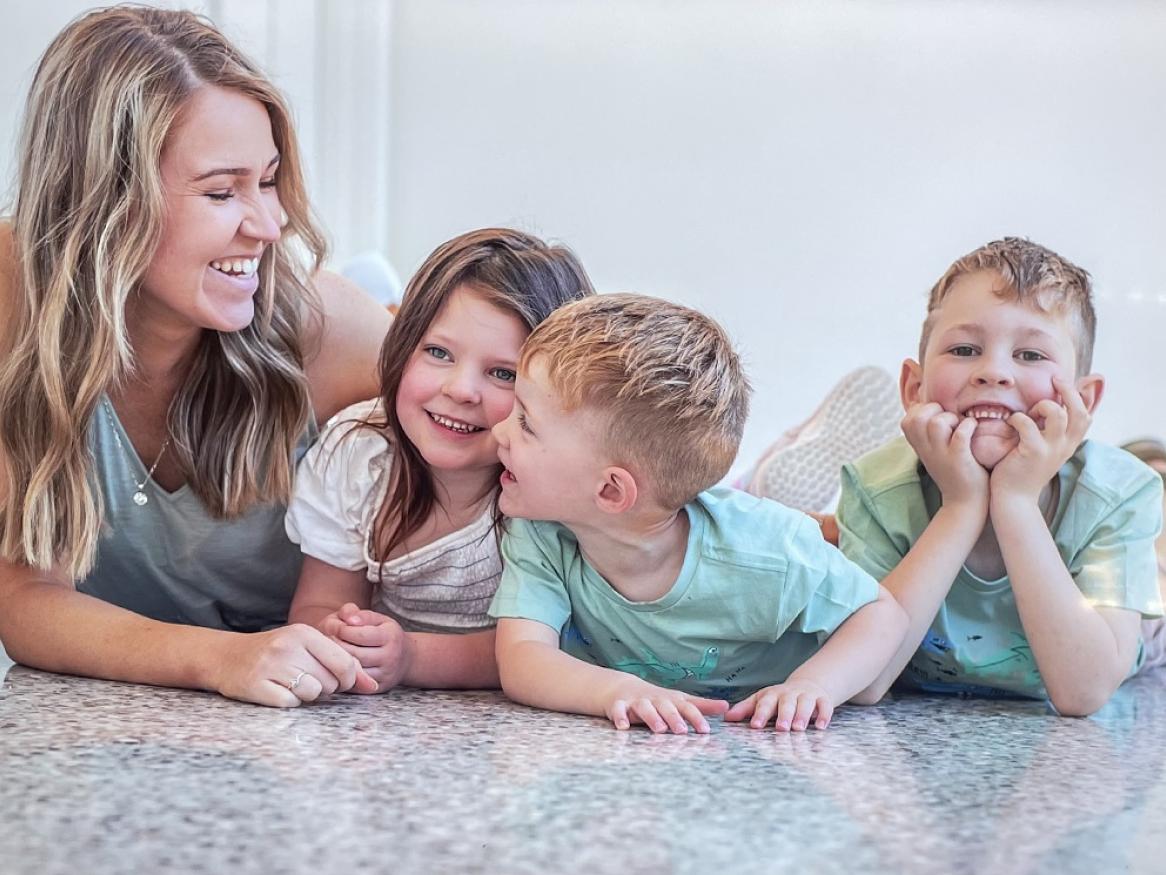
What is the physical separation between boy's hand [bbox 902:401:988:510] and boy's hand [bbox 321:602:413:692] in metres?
0.59

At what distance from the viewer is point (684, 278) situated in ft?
10.2

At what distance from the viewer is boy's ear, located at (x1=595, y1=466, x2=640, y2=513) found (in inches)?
51.3

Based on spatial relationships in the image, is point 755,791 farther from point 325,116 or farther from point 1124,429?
point 325,116

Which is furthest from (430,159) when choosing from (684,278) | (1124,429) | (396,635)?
(396,635)

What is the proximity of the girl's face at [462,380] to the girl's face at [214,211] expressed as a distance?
0.75 ft

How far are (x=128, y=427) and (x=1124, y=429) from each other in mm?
2155

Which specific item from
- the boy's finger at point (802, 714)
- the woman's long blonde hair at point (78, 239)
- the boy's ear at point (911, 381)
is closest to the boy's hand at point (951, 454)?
the boy's ear at point (911, 381)

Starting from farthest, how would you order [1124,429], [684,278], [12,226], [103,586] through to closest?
[684,278]
[1124,429]
[103,586]
[12,226]

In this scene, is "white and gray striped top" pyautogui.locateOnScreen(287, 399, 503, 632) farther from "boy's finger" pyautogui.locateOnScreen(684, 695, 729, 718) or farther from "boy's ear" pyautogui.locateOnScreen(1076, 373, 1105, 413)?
"boy's ear" pyautogui.locateOnScreen(1076, 373, 1105, 413)

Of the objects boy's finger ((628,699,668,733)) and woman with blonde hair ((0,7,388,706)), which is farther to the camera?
woman with blonde hair ((0,7,388,706))

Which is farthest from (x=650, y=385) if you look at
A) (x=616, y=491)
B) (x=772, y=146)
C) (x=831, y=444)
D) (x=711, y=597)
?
(x=772, y=146)

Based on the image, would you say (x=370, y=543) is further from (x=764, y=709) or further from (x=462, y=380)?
(x=764, y=709)

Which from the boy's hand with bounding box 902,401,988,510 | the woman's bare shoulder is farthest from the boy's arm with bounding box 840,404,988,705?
the woman's bare shoulder

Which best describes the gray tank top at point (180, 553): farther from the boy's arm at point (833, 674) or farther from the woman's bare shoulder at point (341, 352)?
the boy's arm at point (833, 674)
